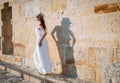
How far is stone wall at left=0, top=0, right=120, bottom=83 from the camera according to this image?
4047 millimetres

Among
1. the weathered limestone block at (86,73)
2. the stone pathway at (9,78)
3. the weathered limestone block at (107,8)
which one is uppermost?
the weathered limestone block at (107,8)

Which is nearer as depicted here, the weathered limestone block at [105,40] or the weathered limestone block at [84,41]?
the weathered limestone block at [105,40]

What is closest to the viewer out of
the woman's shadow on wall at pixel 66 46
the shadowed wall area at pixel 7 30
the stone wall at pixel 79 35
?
the stone wall at pixel 79 35

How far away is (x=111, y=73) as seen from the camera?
132 inches

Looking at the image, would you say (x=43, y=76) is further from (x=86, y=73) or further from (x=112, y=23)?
(x=112, y=23)

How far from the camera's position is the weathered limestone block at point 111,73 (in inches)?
130

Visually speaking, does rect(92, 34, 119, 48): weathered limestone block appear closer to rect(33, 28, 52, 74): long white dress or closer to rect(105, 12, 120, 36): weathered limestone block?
rect(105, 12, 120, 36): weathered limestone block

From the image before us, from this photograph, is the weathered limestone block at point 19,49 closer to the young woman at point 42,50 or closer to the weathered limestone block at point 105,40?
the young woman at point 42,50

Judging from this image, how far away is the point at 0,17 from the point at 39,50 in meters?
2.88

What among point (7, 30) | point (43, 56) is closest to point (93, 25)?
point (43, 56)

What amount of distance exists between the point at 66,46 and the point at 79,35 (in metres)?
0.47

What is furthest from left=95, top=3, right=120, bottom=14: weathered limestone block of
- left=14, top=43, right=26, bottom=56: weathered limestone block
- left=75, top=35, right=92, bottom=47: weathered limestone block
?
left=14, top=43, right=26, bottom=56: weathered limestone block

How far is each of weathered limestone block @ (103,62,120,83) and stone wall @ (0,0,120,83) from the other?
0.36 m

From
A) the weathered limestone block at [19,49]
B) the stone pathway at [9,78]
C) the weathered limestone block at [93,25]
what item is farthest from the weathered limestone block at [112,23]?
the weathered limestone block at [19,49]
